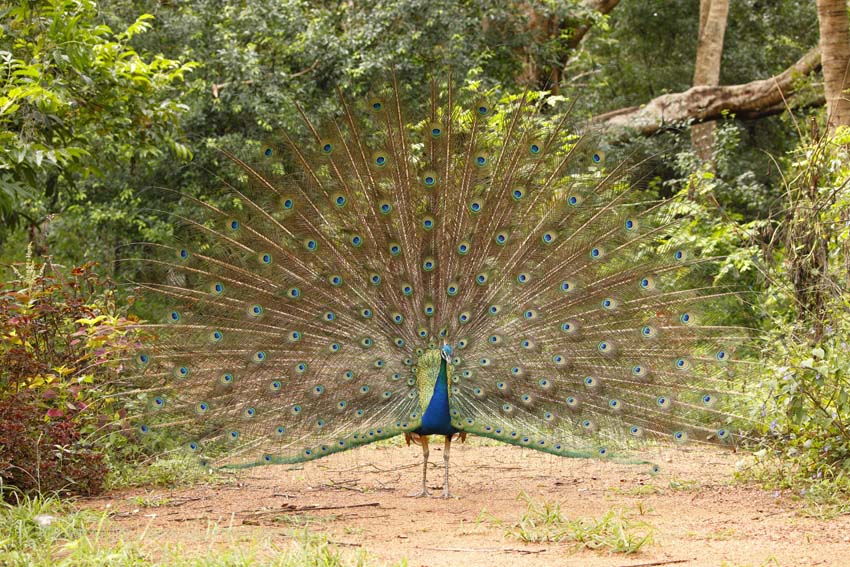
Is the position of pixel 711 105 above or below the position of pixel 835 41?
above

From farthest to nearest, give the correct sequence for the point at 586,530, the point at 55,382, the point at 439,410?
the point at 55,382
the point at 439,410
the point at 586,530

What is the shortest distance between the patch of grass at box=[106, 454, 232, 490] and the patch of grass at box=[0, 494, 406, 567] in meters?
1.41

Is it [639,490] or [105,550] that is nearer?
[105,550]

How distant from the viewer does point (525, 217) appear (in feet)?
21.8

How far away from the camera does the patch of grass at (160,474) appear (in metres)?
6.92

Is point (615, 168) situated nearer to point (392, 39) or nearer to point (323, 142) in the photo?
point (323, 142)

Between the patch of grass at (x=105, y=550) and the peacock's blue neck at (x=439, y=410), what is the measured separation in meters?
1.37

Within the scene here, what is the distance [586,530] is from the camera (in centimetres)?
529

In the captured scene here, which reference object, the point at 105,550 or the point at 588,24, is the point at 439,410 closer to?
the point at 105,550

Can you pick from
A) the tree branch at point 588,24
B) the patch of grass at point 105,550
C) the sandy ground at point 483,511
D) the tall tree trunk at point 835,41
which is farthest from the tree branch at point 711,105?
the patch of grass at point 105,550

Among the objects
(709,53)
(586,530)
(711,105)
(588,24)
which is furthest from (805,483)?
(709,53)

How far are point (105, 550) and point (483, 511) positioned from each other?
2.51m

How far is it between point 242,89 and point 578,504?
7.74 meters

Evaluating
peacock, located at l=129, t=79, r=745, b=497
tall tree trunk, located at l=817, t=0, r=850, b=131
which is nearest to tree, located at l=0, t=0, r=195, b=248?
peacock, located at l=129, t=79, r=745, b=497
